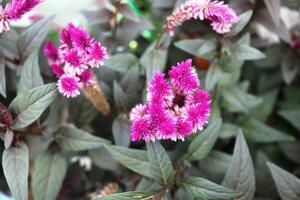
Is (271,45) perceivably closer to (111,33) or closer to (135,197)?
(111,33)

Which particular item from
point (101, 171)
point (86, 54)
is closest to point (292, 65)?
point (101, 171)

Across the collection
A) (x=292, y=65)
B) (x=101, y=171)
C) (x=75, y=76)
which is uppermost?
(x=75, y=76)

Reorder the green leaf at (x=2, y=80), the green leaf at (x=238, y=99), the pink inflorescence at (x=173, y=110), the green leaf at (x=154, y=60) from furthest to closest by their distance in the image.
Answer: the green leaf at (x=238, y=99), the green leaf at (x=154, y=60), the green leaf at (x=2, y=80), the pink inflorescence at (x=173, y=110)

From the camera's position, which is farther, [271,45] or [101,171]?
[271,45]

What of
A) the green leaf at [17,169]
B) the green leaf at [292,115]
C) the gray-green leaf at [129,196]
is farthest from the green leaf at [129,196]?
the green leaf at [292,115]

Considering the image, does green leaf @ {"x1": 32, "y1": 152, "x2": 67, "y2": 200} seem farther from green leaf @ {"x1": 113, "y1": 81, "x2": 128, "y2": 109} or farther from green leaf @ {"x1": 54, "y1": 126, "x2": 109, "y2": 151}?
green leaf @ {"x1": 113, "y1": 81, "x2": 128, "y2": 109}

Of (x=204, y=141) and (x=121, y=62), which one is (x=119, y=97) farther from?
(x=204, y=141)

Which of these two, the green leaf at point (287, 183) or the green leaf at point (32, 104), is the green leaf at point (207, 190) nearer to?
the green leaf at point (287, 183)
